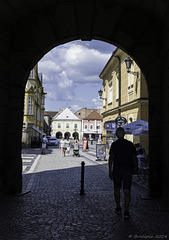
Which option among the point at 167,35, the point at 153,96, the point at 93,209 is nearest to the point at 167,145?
the point at 153,96

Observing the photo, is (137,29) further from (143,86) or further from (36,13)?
(143,86)

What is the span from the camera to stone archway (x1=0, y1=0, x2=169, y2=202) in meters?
6.29

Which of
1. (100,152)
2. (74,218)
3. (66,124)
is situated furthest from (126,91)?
(66,124)

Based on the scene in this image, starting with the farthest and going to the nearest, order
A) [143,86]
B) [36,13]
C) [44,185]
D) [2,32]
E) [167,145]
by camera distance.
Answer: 1. [143,86]
2. [44,185]
3. [36,13]
4. [2,32]
5. [167,145]

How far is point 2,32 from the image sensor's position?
619 centimetres

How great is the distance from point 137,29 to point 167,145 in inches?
127

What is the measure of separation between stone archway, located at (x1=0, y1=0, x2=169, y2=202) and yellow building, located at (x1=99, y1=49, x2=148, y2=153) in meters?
7.44

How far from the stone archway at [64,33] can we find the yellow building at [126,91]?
7.44 m

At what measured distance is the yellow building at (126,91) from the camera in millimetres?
14992

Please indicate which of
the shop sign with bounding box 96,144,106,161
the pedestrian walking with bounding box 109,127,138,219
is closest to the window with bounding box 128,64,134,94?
the shop sign with bounding box 96,144,106,161

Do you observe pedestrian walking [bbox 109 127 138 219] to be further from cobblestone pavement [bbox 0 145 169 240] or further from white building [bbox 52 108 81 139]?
white building [bbox 52 108 81 139]

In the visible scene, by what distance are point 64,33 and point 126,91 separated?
1196 cm

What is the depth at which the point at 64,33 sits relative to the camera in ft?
23.1

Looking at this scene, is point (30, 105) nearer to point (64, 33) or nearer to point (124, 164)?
point (64, 33)
